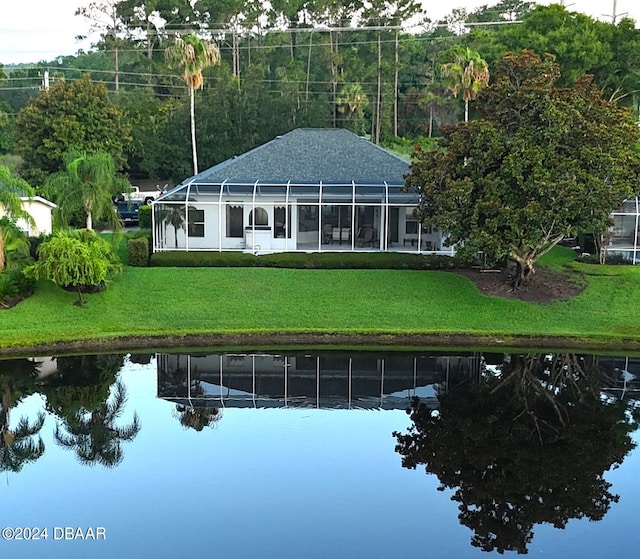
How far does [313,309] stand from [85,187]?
10.1 meters

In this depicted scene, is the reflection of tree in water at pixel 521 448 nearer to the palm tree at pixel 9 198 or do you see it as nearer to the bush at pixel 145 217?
the palm tree at pixel 9 198

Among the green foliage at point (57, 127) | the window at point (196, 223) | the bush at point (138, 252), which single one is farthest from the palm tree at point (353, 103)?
the bush at point (138, 252)

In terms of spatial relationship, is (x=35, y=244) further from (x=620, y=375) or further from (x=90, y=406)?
(x=620, y=375)

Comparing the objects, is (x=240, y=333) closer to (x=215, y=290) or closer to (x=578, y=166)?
(x=215, y=290)

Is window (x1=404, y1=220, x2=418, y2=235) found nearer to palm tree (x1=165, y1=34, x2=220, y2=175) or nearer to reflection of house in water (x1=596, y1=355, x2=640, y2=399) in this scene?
reflection of house in water (x1=596, y1=355, x2=640, y2=399)

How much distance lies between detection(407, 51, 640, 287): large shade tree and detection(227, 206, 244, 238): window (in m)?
8.11

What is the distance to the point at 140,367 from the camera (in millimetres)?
18438

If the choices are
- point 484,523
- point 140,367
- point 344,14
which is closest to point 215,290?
point 140,367

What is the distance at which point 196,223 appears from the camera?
1136 inches

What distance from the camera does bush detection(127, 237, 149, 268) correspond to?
85.4 feet

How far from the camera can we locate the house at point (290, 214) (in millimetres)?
28016

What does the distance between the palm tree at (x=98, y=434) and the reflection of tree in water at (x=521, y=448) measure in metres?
4.89

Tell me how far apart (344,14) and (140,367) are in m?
50.5

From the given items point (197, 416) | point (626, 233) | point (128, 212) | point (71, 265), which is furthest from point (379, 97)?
point (197, 416)
